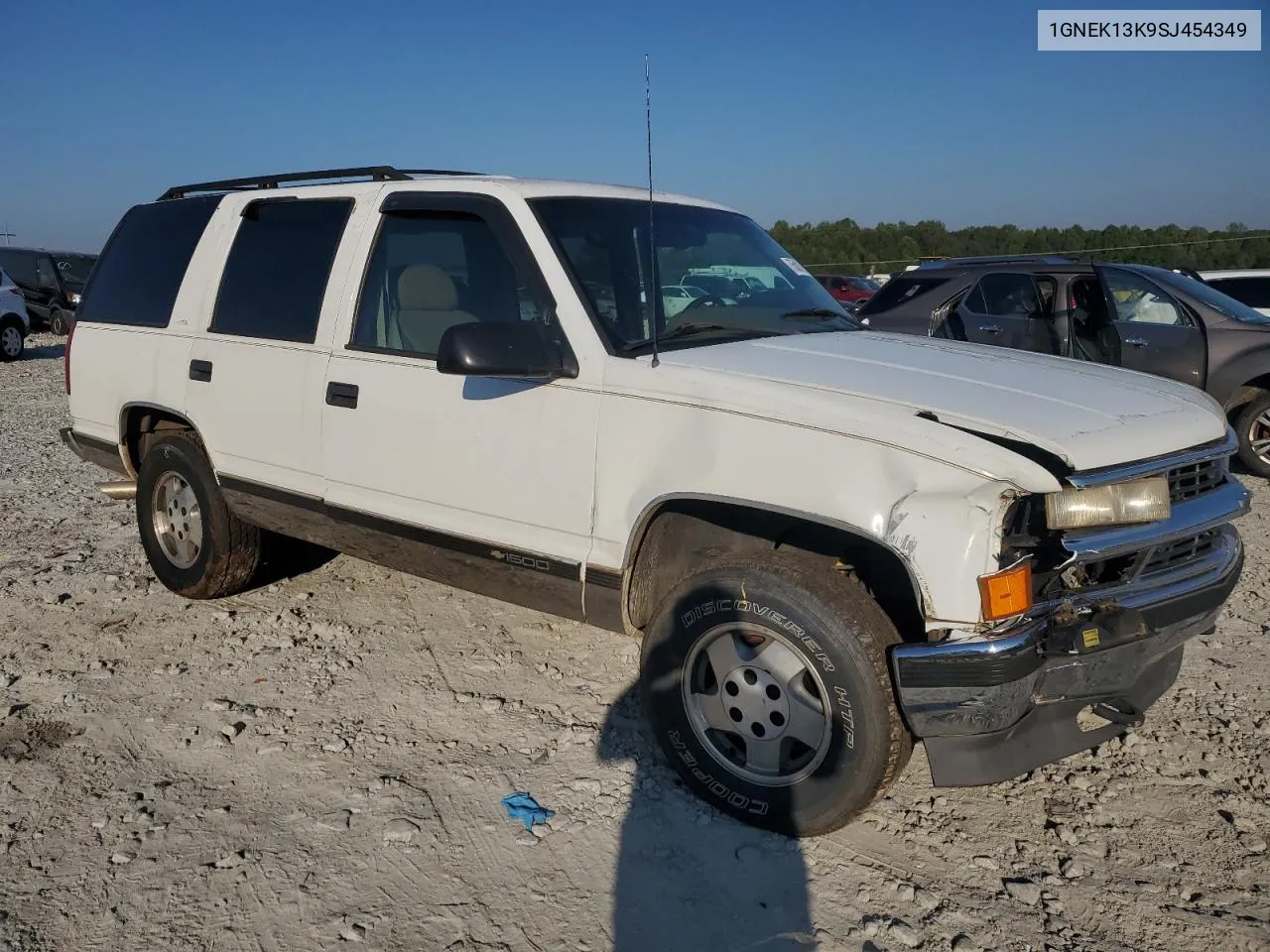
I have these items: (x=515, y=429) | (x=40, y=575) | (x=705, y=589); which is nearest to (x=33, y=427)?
(x=40, y=575)

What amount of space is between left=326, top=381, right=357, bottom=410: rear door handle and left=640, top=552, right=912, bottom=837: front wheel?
157cm

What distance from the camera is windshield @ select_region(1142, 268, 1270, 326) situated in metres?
8.27

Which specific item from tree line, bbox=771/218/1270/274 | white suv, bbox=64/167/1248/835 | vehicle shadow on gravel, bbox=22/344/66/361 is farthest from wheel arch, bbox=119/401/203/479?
tree line, bbox=771/218/1270/274

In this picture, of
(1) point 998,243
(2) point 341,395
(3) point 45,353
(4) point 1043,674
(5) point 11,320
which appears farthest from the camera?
(1) point 998,243

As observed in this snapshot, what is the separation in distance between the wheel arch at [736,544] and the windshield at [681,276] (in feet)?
1.98

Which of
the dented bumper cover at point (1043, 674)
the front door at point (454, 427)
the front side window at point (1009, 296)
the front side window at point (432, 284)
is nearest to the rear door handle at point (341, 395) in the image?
the front door at point (454, 427)

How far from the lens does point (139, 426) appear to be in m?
5.15

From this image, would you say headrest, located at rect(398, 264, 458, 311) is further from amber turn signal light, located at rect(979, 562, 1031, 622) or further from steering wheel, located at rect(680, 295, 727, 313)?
amber turn signal light, located at rect(979, 562, 1031, 622)

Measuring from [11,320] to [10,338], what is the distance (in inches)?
12.7

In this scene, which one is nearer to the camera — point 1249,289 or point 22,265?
point 1249,289

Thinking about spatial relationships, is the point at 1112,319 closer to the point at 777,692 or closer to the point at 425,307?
the point at 425,307

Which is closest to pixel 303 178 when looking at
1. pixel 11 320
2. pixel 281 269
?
pixel 281 269

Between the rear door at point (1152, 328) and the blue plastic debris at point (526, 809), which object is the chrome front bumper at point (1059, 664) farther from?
the rear door at point (1152, 328)

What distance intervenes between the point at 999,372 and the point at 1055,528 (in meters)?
0.81
